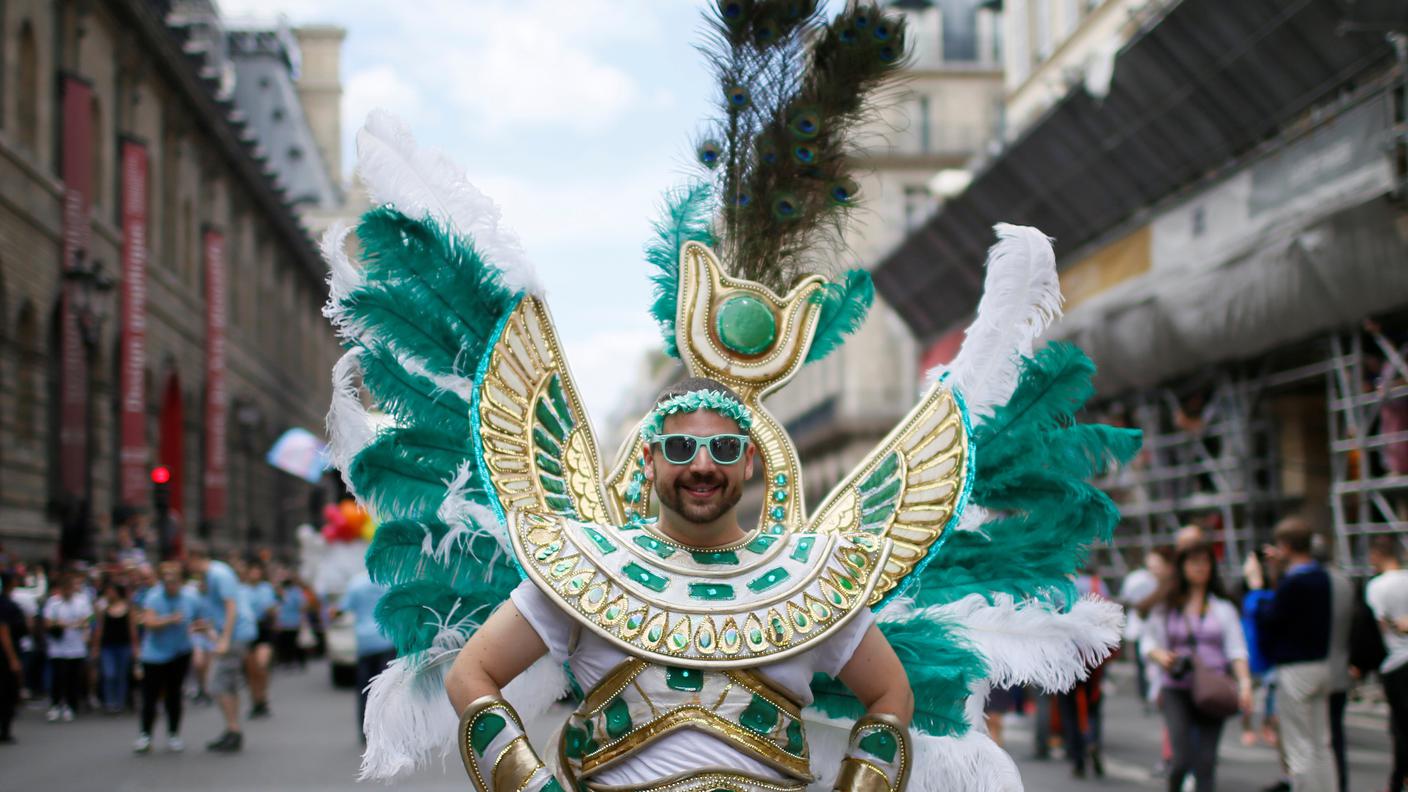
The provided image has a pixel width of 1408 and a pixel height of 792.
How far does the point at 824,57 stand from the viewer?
17.8ft

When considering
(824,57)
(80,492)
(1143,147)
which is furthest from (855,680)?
(80,492)

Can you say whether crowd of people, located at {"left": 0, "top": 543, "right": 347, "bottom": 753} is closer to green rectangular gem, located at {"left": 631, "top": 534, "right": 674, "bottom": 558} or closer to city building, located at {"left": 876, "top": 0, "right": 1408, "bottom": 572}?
green rectangular gem, located at {"left": 631, "top": 534, "right": 674, "bottom": 558}

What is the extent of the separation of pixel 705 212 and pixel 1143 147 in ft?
60.9

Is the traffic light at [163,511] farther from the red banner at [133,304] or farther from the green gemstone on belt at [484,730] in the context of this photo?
the green gemstone on belt at [484,730]

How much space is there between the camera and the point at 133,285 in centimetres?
2920

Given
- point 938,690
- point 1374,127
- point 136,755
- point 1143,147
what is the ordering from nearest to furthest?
1. point 938,690
2. point 136,755
3. point 1374,127
4. point 1143,147

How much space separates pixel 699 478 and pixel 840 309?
64.8 inches

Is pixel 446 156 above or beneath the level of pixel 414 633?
above

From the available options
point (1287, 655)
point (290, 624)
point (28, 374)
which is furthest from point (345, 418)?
point (28, 374)

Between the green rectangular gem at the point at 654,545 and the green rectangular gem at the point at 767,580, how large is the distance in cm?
22

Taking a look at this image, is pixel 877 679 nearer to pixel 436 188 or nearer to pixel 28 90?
pixel 436 188

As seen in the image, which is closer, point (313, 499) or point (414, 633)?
Result: point (414, 633)

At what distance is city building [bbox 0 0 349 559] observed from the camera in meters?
23.4

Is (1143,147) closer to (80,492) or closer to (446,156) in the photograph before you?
(80,492)
